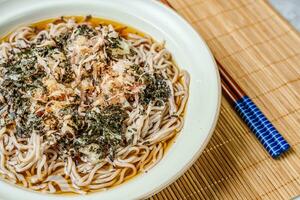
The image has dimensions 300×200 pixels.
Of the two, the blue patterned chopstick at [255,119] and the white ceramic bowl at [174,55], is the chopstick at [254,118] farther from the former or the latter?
the white ceramic bowl at [174,55]

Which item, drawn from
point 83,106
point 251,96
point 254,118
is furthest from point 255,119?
point 83,106

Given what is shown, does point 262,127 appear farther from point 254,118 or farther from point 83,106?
point 83,106

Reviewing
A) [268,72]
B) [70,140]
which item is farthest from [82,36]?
[268,72]

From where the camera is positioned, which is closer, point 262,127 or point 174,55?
point 262,127

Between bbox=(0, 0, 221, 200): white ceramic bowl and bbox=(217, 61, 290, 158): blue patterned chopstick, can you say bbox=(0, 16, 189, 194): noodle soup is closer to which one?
bbox=(0, 0, 221, 200): white ceramic bowl

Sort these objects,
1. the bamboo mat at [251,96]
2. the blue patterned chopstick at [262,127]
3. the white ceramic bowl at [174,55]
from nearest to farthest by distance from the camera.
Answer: the white ceramic bowl at [174,55]
the bamboo mat at [251,96]
the blue patterned chopstick at [262,127]

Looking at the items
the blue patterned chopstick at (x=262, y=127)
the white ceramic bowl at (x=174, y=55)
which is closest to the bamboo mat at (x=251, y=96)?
the blue patterned chopstick at (x=262, y=127)
